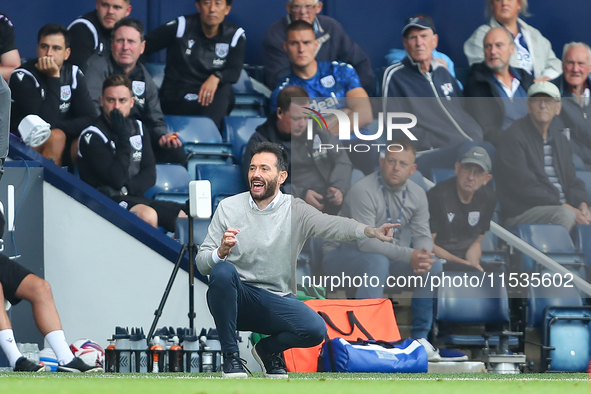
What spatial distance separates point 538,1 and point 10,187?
5942 millimetres

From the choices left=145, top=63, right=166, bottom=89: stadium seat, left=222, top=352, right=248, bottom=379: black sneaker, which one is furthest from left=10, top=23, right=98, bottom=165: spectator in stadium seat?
left=222, top=352, right=248, bottom=379: black sneaker

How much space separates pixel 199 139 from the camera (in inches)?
292

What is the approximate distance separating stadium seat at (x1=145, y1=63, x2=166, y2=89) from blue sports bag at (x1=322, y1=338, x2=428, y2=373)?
142 inches

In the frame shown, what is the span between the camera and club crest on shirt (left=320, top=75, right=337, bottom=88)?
736 cm

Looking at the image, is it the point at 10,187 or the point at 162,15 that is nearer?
the point at 10,187

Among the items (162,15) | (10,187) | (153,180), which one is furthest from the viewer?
(162,15)

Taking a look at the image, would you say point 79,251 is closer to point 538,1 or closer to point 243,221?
point 243,221

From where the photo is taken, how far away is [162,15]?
29.3ft

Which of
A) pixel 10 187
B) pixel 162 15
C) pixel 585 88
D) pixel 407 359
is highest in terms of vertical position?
pixel 162 15

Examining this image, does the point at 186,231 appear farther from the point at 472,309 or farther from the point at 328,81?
the point at 472,309

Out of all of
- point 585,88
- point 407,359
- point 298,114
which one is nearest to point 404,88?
point 298,114

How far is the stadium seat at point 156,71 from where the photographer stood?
26.0 ft

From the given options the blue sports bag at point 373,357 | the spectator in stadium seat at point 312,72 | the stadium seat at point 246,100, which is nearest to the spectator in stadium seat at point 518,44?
the spectator in stadium seat at point 312,72

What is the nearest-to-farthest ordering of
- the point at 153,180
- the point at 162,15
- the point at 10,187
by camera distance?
the point at 10,187
the point at 153,180
the point at 162,15
